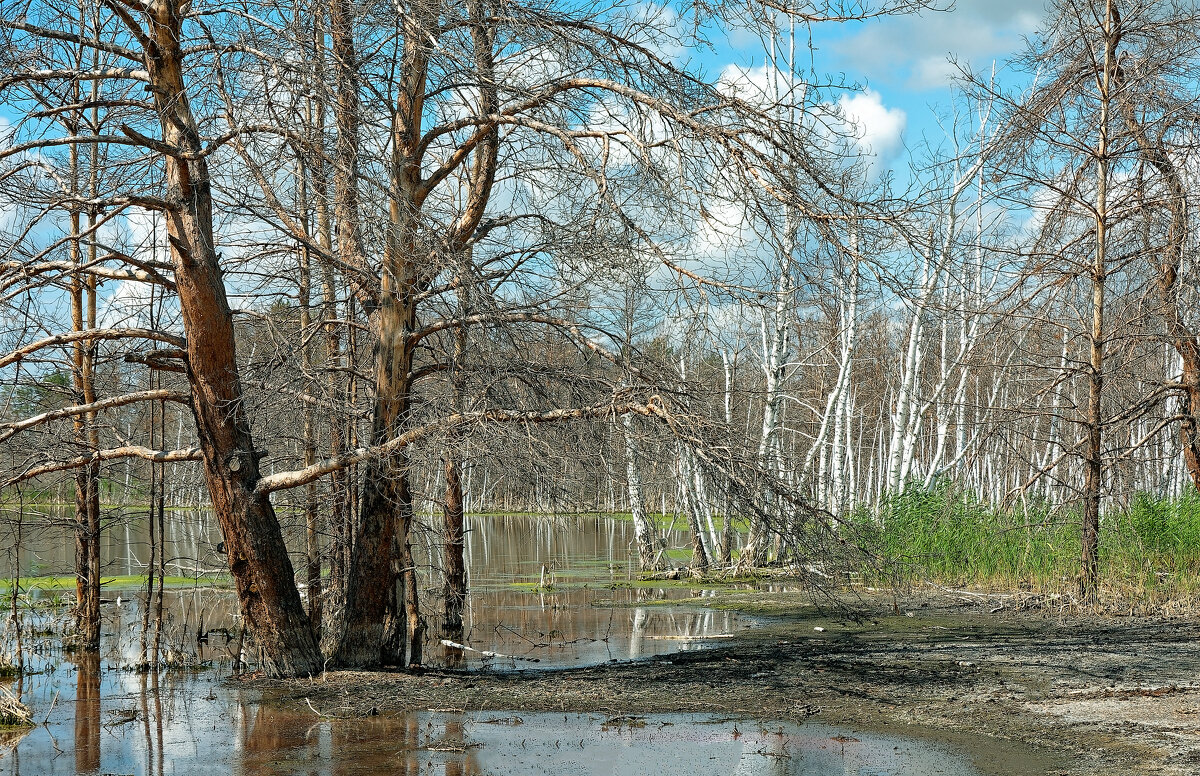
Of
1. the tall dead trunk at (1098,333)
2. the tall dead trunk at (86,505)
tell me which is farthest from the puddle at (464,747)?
the tall dead trunk at (1098,333)

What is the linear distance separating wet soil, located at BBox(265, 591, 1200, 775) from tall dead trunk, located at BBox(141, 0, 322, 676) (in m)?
0.46

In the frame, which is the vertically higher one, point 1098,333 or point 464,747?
point 1098,333

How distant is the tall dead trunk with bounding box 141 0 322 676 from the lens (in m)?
9.20

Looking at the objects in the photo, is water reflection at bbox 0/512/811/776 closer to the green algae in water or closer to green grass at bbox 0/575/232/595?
the green algae in water

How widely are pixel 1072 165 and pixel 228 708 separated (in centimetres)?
1095

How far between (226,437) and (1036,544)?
10811 mm

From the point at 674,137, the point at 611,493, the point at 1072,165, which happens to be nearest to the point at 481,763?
the point at 611,493

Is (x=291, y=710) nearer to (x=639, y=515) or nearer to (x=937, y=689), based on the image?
(x=937, y=689)

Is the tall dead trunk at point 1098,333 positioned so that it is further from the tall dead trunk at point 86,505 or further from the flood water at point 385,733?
the tall dead trunk at point 86,505

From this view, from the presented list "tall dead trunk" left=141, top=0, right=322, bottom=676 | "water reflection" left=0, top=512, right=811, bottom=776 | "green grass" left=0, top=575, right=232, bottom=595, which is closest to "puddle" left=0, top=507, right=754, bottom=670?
"water reflection" left=0, top=512, right=811, bottom=776

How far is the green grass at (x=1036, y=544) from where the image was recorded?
1327 cm

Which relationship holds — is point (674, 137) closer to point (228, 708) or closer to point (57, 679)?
point (228, 708)

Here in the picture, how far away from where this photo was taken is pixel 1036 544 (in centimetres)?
1485

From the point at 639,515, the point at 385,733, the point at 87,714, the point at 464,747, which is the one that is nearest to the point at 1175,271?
the point at 464,747
